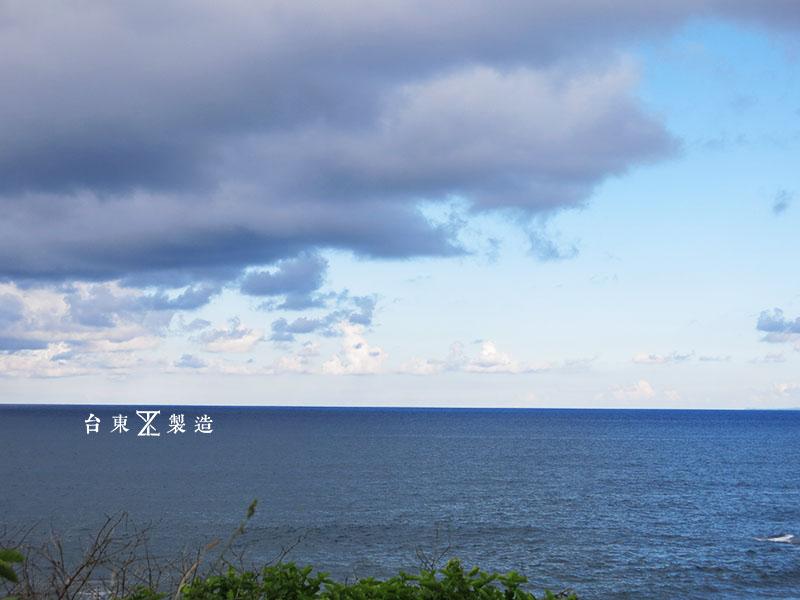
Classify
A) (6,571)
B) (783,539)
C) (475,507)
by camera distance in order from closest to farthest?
(6,571)
(783,539)
(475,507)

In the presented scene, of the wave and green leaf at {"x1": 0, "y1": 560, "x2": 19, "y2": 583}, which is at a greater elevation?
green leaf at {"x1": 0, "y1": 560, "x2": 19, "y2": 583}

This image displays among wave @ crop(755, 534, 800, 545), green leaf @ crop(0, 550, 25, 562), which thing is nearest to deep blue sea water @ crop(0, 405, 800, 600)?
wave @ crop(755, 534, 800, 545)

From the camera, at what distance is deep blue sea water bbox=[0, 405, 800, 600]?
132 feet

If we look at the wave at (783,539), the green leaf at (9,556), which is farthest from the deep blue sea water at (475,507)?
the green leaf at (9,556)

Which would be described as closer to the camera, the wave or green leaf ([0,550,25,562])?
green leaf ([0,550,25,562])

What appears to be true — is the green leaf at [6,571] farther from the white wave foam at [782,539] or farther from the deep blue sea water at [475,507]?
the white wave foam at [782,539]

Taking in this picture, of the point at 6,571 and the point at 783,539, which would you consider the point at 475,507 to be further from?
the point at 6,571

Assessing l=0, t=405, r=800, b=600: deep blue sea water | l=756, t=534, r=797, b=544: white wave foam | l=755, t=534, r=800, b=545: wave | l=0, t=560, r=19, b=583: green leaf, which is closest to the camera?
l=0, t=560, r=19, b=583: green leaf

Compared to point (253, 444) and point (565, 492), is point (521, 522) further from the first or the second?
point (253, 444)

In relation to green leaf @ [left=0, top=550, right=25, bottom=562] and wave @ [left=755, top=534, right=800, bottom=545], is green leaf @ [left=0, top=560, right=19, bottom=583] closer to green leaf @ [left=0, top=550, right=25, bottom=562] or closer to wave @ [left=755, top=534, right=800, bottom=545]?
green leaf @ [left=0, top=550, right=25, bottom=562]

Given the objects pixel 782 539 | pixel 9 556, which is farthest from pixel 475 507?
pixel 9 556

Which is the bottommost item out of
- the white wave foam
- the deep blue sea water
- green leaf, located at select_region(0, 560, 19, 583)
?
the deep blue sea water

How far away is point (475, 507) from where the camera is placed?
61.9 meters

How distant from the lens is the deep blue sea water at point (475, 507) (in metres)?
40.3
